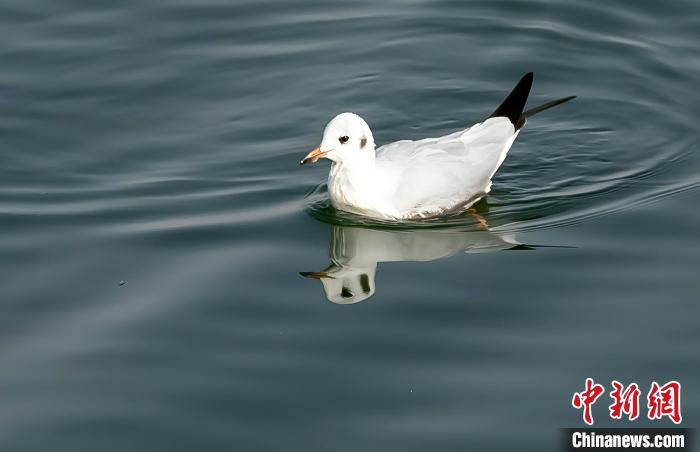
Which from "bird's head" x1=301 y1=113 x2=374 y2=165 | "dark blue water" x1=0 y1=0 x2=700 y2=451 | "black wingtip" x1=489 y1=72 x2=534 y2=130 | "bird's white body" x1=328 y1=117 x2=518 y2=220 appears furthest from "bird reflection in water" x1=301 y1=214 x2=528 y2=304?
"black wingtip" x1=489 y1=72 x2=534 y2=130

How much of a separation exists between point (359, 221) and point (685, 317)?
2.74 meters

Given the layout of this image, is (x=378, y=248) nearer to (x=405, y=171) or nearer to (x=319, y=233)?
(x=319, y=233)

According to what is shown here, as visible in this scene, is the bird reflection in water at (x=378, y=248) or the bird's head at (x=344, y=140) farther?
the bird's head at (x=344, y=140)

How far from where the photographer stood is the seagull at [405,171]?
9078mm

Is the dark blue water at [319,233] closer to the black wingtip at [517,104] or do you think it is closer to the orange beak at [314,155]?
the black wingtip at [517,104]

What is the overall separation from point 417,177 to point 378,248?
27.9 inches

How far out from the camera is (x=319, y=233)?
30.1ft

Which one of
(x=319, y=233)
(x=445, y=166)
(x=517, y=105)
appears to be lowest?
(x=319, y=233)

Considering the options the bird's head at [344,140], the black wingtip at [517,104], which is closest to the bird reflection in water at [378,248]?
the bird's head at [344,140]

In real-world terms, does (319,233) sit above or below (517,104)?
below

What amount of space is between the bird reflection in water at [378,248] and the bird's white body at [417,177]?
0.21 metres

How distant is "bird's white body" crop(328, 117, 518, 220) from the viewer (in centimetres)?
924

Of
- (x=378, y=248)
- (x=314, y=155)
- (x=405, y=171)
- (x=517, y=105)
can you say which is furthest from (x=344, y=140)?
(x=517, y=105)

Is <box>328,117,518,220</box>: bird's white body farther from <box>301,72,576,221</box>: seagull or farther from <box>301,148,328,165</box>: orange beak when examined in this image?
<box>301,148,328,165</box>: orange beak
